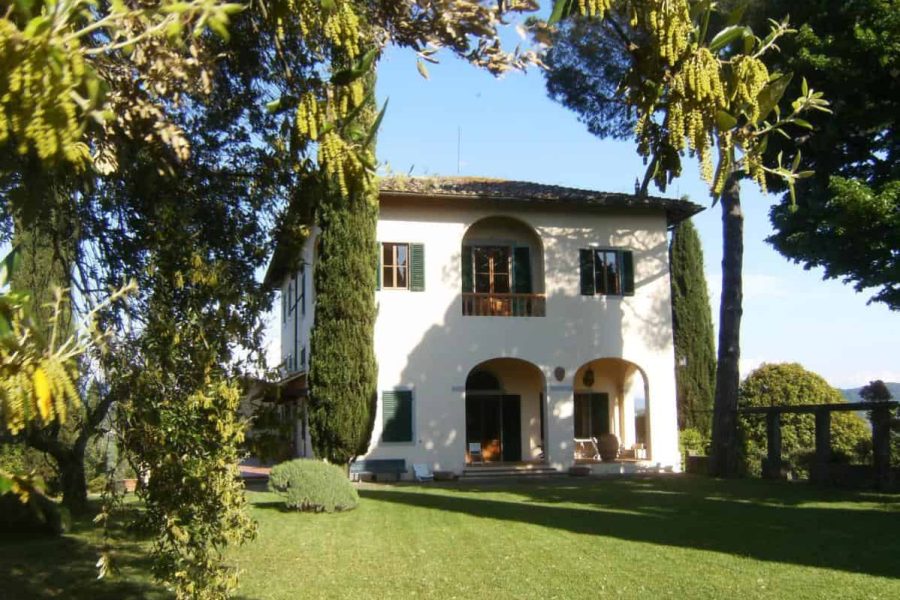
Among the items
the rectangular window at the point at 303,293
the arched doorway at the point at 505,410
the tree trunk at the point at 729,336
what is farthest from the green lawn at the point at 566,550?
the rectangular window at the point at 303,293

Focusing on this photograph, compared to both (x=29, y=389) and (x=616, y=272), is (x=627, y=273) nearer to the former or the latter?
(x=616, y=272)

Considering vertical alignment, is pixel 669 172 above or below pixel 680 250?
below

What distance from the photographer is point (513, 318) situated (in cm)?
2264

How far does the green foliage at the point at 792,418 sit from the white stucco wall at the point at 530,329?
2.65m

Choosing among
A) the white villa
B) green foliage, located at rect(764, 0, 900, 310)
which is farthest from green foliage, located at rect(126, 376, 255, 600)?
the white villa

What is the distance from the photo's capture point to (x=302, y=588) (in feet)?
28.3

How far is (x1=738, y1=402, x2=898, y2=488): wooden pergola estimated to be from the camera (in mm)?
17234

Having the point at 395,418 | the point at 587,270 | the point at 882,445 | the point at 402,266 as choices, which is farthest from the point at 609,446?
the point at 882,445

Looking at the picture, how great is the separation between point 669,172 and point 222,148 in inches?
171

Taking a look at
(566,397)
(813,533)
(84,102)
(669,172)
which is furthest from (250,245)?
(566,397)

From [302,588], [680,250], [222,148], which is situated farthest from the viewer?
[680,250]

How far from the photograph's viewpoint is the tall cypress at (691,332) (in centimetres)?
2789

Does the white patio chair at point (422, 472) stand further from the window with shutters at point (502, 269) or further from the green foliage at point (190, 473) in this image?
the green foliage at point (190, 473)

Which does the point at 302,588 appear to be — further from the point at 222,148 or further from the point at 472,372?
the point at 472,372
